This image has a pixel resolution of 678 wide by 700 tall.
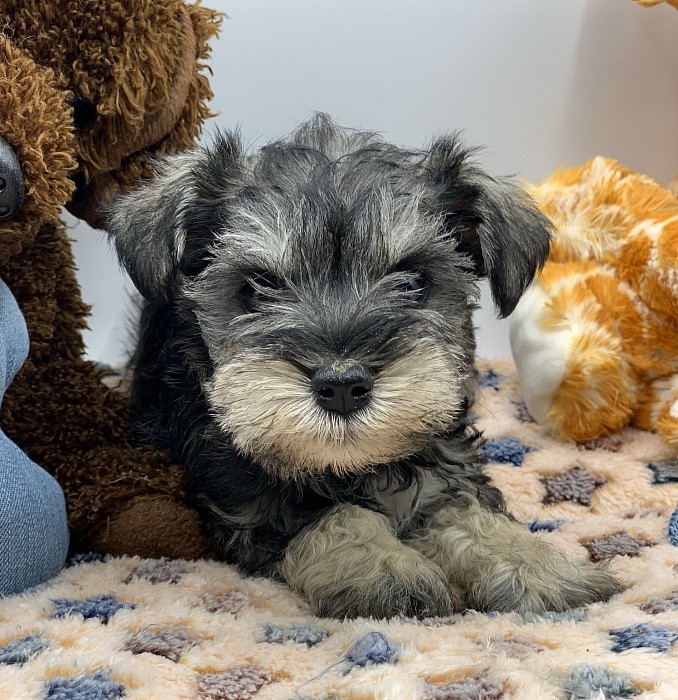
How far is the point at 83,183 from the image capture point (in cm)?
228

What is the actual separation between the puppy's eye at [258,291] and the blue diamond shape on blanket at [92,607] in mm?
653

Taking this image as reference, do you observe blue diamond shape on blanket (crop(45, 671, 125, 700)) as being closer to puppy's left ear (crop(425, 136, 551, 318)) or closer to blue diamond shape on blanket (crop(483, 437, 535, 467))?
puppy's left ear (crop(425, 136, 551, 318))

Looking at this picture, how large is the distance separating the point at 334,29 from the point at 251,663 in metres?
2.58

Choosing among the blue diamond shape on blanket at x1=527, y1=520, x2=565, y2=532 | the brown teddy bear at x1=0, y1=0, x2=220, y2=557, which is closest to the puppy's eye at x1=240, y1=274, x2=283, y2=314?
the brown teddy bear at x1=0, y1=0, x2=220, y2=557

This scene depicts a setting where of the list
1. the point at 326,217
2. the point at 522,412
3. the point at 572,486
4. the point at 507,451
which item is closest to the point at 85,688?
the point at 326,217

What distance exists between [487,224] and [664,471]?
1.05 meters

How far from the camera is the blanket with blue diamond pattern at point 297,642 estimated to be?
53.3 inches

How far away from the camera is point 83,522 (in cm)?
205

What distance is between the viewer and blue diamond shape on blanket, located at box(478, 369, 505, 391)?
339 cm

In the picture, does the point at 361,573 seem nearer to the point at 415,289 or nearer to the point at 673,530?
the point at 415,289

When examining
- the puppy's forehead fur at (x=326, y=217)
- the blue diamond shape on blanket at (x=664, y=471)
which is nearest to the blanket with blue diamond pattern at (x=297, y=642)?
the blue diamond shape on blanket at (x=664, y=471)

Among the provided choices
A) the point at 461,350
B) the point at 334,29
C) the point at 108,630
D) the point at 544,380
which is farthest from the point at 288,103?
the point at 108,630

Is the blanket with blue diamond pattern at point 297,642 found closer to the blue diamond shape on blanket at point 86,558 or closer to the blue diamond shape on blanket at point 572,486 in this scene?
the blue diamond shape on blanket at point 86,558

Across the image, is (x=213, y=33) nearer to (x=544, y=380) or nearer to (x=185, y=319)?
(x=185, y=319)
